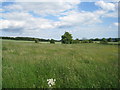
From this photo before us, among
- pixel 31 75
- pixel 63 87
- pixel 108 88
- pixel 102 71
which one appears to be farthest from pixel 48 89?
pixel 102 71

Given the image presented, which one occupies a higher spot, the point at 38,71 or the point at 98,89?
the point at 38,71

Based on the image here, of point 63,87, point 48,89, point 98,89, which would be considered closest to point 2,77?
point 48,89

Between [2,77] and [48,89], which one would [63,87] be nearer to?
[48,89]

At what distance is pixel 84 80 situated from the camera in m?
3.66

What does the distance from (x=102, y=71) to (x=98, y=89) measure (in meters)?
1.09

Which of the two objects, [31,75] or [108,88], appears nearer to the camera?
[108,88]

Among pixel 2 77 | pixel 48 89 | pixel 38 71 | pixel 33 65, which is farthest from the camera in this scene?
pixel 33 65

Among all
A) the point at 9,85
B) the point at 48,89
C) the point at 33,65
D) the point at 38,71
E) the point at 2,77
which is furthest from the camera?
the point at 33,65

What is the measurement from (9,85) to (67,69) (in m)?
1.85

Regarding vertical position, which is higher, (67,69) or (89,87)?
(67,69)

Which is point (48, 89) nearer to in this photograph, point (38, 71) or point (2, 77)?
point (38, 71)

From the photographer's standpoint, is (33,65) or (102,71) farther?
(33,65)

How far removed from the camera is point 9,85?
348 cm

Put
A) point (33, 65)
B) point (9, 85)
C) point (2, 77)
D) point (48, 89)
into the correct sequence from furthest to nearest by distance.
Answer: point (33, 65), point (2, 77), point (9, 85), point (48, 89)
